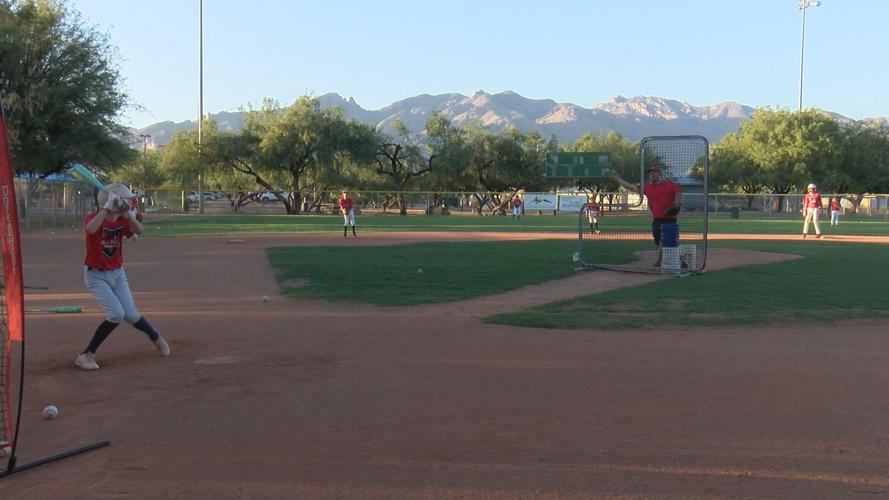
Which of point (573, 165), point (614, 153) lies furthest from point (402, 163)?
point (614, 153)

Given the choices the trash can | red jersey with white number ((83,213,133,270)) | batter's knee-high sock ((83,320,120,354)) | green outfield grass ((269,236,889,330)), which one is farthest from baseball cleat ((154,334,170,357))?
the trash can

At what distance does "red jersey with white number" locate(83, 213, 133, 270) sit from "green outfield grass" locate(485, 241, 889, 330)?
4973 millimetres

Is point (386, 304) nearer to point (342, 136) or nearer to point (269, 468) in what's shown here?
point (269, 468)

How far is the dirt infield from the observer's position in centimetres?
455

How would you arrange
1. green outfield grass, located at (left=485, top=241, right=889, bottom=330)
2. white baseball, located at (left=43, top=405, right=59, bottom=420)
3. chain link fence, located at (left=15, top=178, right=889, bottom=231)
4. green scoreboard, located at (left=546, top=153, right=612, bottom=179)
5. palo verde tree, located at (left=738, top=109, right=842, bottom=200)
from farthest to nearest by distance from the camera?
1. palo verde tree, located at (left=738, top=109, right=842, bottom=200)
2. chain link fence, located at (left=15, top=178, right=889, bottom=231)
3. green scoreboard, located at (left=546, top=153, right=612, bottom=179)
4. green outfield grass, located at (left=485, top=241, right=889, bottom=330)
5. white baseball, located at (left=43, top=405, right=59, bottom=420)

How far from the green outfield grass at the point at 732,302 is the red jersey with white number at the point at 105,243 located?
4.97 m

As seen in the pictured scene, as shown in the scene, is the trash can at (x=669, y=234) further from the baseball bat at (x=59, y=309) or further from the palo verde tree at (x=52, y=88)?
the palo verde tree at (x=52, y=88)

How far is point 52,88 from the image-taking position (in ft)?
110

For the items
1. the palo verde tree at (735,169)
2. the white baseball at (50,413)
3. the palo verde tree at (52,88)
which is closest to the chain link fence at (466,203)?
the palo verde tree at (735,169)

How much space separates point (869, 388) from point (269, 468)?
5.26m

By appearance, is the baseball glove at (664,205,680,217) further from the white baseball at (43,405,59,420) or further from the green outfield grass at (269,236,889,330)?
the white baseball at (43,405,59,420)

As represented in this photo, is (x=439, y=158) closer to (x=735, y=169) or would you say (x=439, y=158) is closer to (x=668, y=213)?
(x=735, y=169)

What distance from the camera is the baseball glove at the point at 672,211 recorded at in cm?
1505

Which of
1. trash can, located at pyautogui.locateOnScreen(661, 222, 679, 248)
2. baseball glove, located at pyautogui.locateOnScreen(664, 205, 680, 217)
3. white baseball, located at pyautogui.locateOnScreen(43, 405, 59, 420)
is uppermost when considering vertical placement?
baseball glove, located at pyautogui.locateOnScreen(664, 205, 680, 217)
